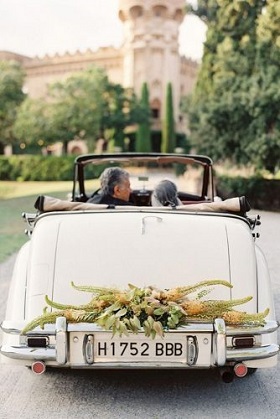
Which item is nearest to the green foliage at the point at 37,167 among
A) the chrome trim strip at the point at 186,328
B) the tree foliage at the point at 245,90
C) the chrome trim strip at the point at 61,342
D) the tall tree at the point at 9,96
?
the tall tree at the point at 9,96

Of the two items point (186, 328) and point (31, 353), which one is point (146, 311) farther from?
point (31, 353)

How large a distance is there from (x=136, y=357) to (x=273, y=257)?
27.3 feet

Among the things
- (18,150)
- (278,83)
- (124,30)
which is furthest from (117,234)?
(124,30)

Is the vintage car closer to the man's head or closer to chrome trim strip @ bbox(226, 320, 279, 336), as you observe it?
chrome trim strip @ bbox(226, 320, 279, 336)

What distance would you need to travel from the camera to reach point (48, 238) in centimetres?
471

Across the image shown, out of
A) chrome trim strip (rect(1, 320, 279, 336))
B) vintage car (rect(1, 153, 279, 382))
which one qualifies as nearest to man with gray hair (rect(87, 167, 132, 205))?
vintage car (rect(1, 153, 279, 382))

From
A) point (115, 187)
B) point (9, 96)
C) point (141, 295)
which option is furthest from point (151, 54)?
point (141, 295)

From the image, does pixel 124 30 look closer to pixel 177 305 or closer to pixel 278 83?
pixel 278 83

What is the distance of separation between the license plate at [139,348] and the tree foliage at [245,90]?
1815 centimetres

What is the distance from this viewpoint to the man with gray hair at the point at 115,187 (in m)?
6.22

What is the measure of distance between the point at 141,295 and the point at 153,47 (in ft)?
255

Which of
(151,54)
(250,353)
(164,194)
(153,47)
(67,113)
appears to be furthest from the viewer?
(153,47)

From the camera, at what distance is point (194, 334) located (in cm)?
418

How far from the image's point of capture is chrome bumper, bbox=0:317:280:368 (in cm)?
416
